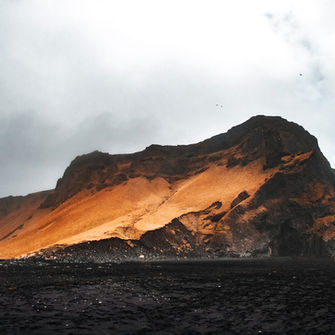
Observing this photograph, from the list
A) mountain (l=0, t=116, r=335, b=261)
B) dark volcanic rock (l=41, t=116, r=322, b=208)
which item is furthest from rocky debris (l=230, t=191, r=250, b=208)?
dark volcanic rock (l=41, t=116, r=322, b=208)

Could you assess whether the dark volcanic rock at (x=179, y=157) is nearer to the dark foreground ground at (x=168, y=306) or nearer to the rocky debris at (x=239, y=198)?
the rocky debris at (x=239, y=198)

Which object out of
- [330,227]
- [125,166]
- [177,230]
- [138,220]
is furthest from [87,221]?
[330,227]

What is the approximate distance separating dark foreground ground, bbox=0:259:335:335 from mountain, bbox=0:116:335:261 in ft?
155

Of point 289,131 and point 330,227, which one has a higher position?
point 289,131

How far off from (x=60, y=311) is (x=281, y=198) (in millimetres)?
93998

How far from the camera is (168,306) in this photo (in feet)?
88.9

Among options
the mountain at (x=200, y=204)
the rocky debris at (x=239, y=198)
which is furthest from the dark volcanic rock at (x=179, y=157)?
the rocky debris at (x=239, y=198)

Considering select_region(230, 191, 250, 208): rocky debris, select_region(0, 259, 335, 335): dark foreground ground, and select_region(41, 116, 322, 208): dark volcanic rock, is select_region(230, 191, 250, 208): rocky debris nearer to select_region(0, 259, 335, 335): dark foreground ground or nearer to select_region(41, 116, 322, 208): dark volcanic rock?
select_region(41, 116, 322, 208): dark volcanic rock

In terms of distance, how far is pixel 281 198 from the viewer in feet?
353

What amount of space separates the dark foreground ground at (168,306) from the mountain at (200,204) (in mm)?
47342

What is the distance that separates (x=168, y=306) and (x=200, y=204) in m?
88.8

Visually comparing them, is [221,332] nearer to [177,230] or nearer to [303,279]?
[303,279]

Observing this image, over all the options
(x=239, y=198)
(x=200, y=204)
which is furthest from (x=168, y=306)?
(x=200, y=204)

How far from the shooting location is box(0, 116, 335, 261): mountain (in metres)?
94.5
